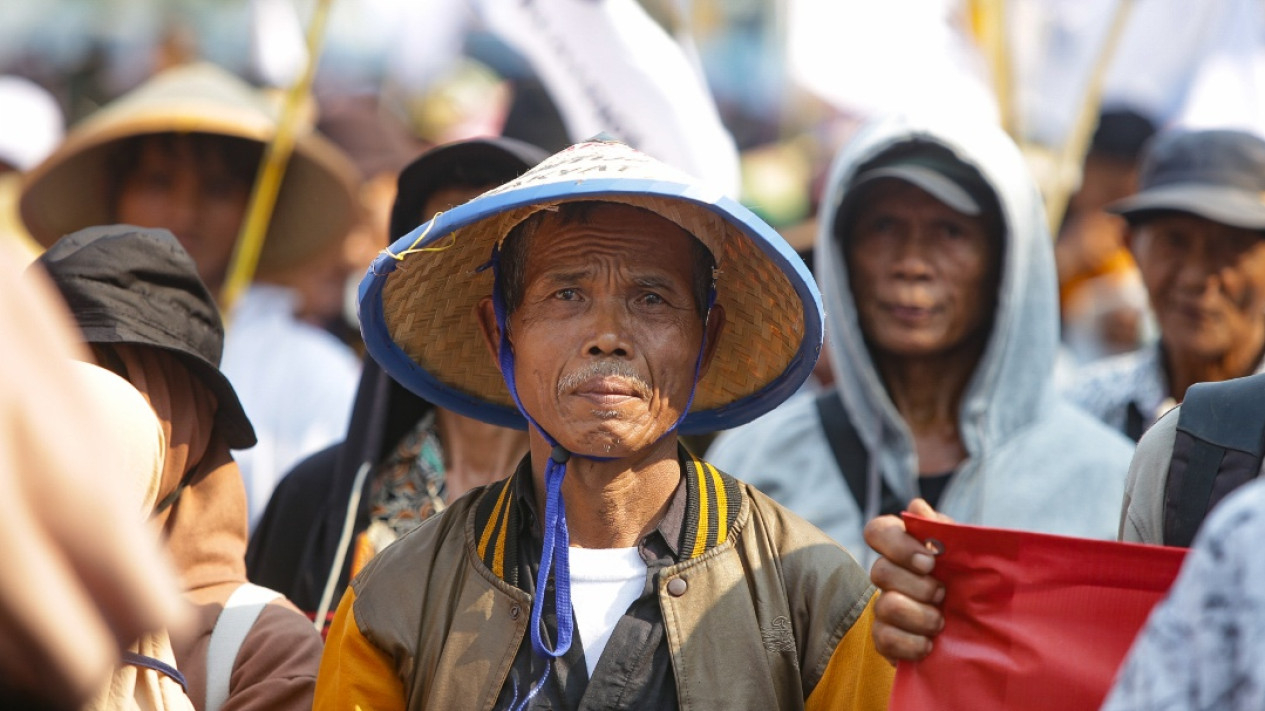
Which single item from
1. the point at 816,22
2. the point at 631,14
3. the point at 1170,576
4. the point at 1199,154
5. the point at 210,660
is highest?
the point at 816,22

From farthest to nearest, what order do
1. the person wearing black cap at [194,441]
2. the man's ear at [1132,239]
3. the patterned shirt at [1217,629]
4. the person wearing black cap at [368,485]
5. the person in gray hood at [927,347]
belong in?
1. the man's ear at [1132,239]
2. the person in gray hood at [927,347]
3. the person wearing black cap at [368,485]
4. the person wearing black cap at [194,441]
5. the patterned shirt at [1217,629]

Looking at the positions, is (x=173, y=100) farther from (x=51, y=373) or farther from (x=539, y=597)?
(x=51, y=373)

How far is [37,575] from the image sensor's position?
4.55 feet

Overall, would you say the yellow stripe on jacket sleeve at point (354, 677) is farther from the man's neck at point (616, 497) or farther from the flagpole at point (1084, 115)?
the flagpole at point (1084, 115)

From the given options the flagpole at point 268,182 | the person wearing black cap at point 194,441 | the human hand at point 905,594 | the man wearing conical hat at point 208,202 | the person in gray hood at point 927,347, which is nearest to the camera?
the human hand at point 905,594

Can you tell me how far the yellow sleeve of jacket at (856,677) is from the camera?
Result: 2.70 m

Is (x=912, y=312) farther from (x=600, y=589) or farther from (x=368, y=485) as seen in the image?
(x=600, y=589)

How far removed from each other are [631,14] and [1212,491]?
9.90 ft

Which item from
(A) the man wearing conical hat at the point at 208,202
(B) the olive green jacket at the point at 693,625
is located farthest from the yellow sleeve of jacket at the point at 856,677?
(A) the man wearing conical hat at the point at 208,202

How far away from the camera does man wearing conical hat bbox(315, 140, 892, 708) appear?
2738 millimetres

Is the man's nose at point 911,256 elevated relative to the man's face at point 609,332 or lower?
elevated

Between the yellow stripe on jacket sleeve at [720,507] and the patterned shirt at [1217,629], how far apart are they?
1.27 m

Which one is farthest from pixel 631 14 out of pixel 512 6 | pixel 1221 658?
pixel 1221 658

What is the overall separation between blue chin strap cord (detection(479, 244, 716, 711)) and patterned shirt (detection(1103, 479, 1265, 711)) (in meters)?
1.28
